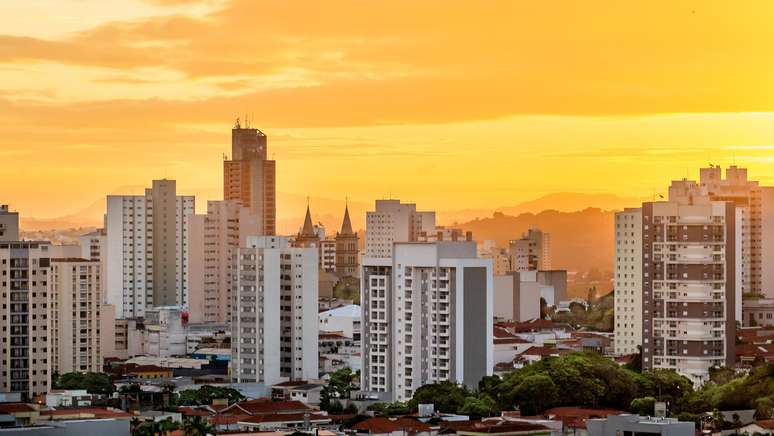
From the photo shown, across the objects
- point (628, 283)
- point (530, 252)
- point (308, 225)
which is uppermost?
point (308, 225)

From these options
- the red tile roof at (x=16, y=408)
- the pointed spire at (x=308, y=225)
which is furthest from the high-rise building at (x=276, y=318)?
the pointed spire at (x=308, y=225)

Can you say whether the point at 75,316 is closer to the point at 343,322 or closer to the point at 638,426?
the point at 343,322

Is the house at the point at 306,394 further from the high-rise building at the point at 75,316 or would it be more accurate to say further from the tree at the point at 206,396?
the high-rise building at the point at 75,316

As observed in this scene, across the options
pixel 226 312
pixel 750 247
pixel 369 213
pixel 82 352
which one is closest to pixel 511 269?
pixel 369 213

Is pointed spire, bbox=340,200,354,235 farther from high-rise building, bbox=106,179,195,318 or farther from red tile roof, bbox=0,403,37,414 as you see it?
red tile roof, bbox=0,403,37,414

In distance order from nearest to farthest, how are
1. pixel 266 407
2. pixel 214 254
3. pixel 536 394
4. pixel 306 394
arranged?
pixel 536 394 → pixel 266 407 → pixel 306 394 → pixel 214 254

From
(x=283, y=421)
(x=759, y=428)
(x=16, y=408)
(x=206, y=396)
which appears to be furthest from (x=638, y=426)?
(x=206, y=396)
